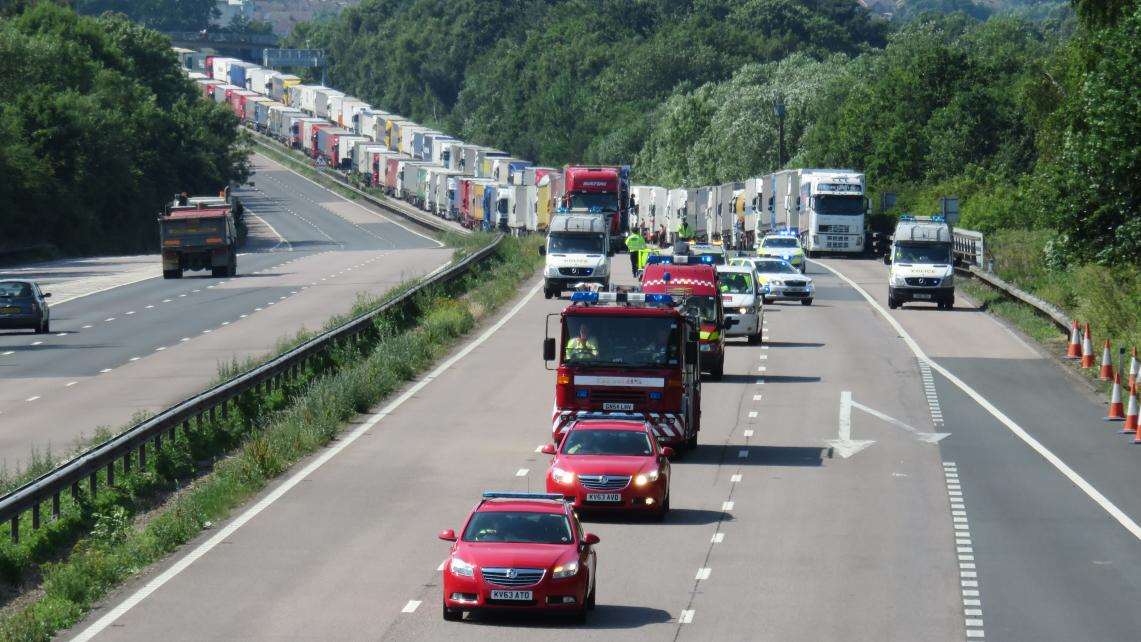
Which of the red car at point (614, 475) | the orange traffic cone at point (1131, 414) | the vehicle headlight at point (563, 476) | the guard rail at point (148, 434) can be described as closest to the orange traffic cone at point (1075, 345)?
the orange traffic cone at point (1131, 414)

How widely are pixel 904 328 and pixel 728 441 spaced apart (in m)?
21.6

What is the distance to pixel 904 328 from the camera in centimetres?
5144

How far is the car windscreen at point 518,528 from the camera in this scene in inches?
697

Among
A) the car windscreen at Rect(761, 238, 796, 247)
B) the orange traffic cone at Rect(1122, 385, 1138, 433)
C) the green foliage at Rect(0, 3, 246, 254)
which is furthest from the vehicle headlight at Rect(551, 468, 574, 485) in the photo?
the green foliage at Rect(0, 3, 246, 254)

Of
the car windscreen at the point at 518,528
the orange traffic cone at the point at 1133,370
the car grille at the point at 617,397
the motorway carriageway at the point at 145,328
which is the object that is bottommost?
the motorway carriageway at the point at 145,328

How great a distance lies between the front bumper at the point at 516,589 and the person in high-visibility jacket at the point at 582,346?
1069 cm

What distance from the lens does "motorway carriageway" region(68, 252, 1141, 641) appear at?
17.9 meters

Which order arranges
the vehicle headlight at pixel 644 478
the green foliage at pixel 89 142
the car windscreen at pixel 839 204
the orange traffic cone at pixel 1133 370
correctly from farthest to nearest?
the green foliage at pixel 89 142 < the car windscreen at pixel 839 204 < the orange traffic cone at pixel 1133 370 < the vehicle headlight at pixel 644 478

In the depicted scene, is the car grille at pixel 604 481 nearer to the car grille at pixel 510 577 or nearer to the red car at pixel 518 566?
the red car at pixel 518 566

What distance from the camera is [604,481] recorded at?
76.2 ft

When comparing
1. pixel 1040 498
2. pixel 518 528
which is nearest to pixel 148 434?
pixel 518 528

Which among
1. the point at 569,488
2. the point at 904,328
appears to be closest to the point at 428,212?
the point at 904,328

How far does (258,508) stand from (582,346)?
233 inches

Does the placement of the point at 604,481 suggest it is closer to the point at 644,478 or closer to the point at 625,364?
the point at 644,478
